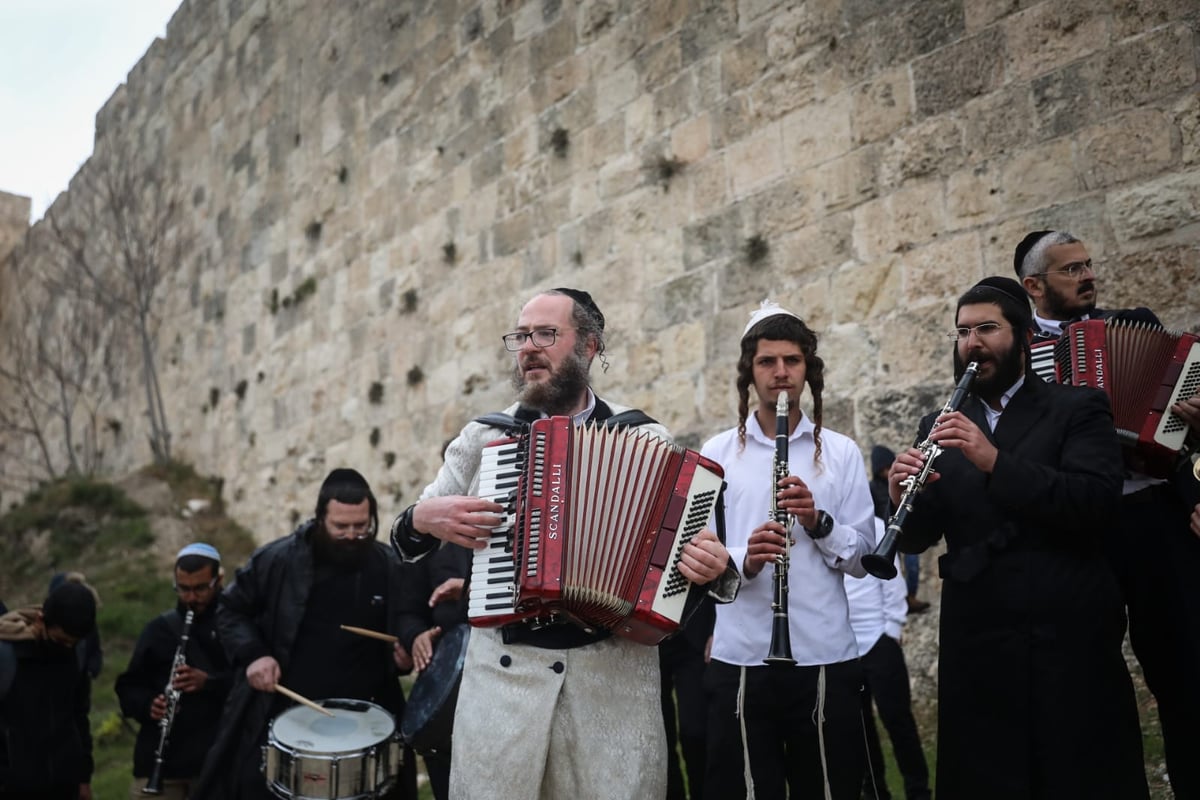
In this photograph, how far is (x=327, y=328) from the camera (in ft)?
36.8

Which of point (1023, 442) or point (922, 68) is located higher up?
point (922, 68)

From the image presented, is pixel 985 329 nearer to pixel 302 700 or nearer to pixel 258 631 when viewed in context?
pixel 302 700

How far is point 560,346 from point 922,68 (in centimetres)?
356

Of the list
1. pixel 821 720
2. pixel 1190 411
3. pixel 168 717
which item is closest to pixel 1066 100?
pixel 1190 411

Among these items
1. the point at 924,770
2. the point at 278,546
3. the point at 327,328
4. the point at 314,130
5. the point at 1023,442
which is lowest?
the point at 924,770

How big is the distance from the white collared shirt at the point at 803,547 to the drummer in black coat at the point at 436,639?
2.79 ft

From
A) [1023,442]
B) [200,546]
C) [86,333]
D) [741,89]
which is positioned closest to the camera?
[1023,442]

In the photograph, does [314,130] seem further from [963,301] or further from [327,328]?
[963,301]

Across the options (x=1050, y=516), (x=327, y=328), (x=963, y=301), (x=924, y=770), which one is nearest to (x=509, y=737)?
(x=1050, y=516)

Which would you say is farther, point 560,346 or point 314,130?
point 314,130

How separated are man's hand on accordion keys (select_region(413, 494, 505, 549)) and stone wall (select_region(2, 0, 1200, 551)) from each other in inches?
134

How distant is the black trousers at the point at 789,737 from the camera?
3281mm

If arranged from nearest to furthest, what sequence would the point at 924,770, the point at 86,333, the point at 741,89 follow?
the point at 924,770, the point at 741,89, the point at 86,333

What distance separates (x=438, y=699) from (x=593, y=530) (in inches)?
35.1
